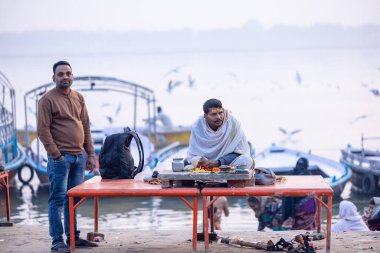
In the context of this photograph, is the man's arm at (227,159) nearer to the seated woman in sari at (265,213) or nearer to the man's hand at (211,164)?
the man's hand at (211,164)

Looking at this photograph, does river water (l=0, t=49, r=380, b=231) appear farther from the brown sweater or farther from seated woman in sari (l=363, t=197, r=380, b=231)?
the brown sweater

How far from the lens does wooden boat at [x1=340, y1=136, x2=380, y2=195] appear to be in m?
21.5

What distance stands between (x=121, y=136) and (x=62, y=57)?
2671 inches

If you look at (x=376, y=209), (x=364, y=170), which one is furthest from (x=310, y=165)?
(x=376, y=209)

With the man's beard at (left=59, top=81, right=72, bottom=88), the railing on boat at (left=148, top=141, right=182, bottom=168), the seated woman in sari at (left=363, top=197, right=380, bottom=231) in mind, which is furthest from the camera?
the railing on boat at (left=148, top=141, right=182, bottom=168)

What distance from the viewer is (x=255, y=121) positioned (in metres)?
49.8

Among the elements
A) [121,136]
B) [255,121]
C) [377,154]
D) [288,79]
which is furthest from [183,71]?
[121,136]

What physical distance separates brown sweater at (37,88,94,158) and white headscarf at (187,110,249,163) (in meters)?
0.90

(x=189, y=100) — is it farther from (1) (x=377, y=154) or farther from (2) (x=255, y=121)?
(1) (x=377, y=154)

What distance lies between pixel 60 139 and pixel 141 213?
399 inches

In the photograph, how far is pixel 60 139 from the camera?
27.0ft

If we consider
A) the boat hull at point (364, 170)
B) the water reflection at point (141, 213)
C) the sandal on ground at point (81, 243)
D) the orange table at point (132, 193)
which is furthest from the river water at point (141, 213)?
the orange table at point (132, 193)

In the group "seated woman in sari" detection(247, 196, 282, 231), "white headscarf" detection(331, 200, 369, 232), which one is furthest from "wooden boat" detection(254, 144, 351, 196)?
"white headscarf" detection(331, 200, 369, 232)

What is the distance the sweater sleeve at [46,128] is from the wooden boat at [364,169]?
13664 millimetres
